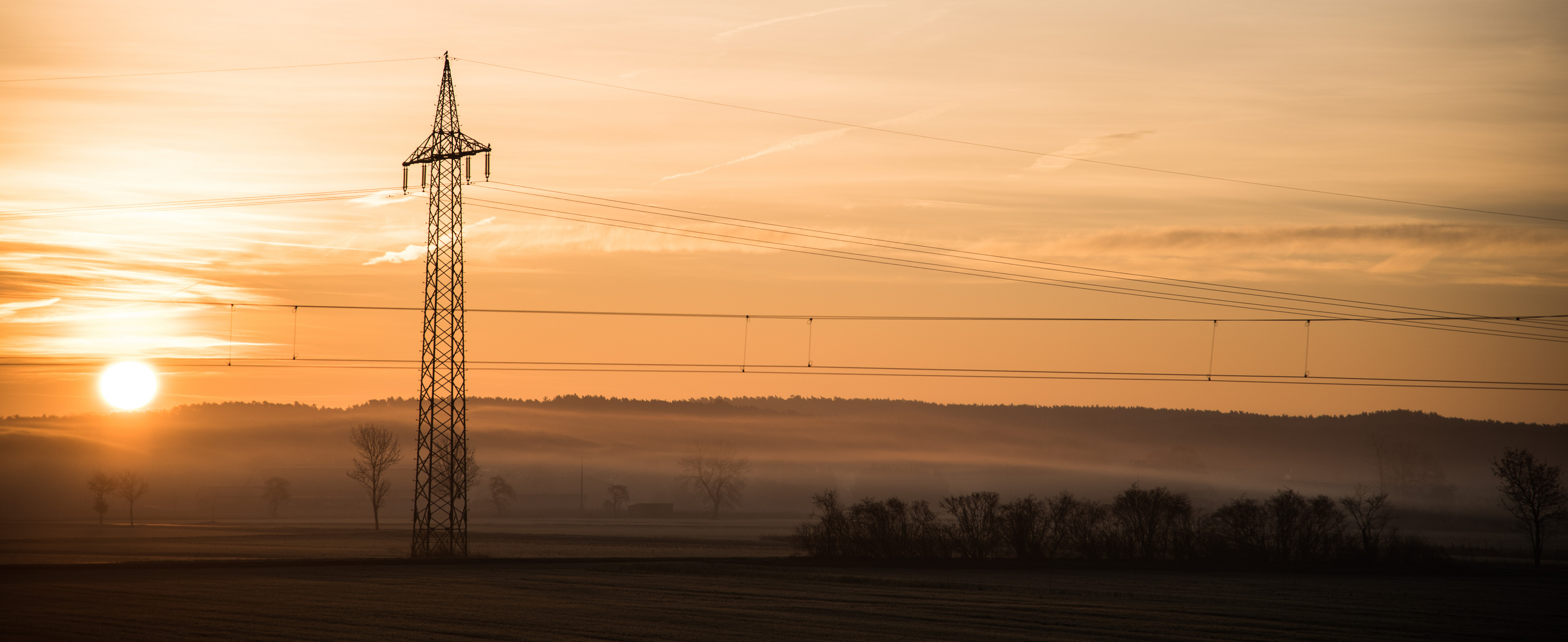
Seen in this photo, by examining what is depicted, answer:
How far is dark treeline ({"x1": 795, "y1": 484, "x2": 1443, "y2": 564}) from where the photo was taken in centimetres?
7188

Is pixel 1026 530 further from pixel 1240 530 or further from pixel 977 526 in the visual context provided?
pixel 1240 530

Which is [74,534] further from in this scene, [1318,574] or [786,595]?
[1318,574]

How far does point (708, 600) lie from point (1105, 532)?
35.6 metres

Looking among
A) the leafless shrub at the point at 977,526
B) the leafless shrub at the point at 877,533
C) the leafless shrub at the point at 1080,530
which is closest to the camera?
the leafless shrub at the point at 877,533

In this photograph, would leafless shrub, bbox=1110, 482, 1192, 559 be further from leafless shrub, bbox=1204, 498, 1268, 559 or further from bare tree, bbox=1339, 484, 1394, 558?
bare tree, bbox=1339, 484, 1394, 558

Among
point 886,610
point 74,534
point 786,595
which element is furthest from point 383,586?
point 74,534

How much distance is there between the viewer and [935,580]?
57375 mm

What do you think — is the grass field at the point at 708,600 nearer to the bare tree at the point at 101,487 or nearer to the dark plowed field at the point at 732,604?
the dark plowed field at the point at 732,604

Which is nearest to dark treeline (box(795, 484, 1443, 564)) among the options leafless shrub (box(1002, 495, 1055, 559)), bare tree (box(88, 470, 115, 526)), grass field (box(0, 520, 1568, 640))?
leafless shrub (box(1002, 495, 1055, 559))

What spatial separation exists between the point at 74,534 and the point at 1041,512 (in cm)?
9999

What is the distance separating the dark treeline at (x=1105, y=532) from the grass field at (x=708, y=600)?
15.5 feet

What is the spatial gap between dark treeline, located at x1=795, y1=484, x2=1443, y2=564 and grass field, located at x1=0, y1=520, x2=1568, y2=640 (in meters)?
4.73

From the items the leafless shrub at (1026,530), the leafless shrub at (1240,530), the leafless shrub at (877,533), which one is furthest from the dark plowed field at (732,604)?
the leafless shrub at (1026,530)

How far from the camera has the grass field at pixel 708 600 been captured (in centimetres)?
3766
